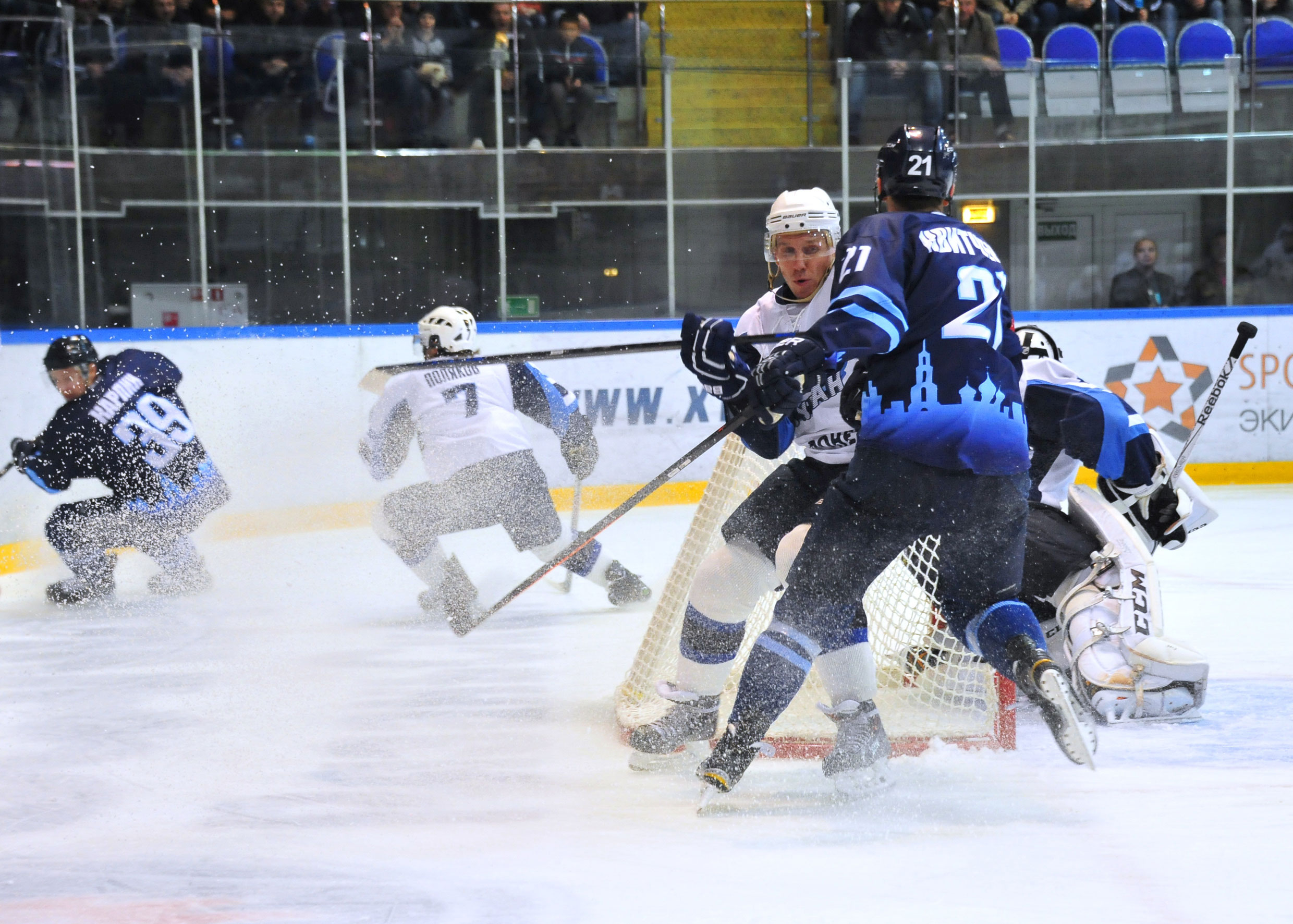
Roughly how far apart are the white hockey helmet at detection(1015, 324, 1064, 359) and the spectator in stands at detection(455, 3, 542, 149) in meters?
4.11

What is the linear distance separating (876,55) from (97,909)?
6292 mm

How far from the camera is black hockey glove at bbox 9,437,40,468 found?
14.8 feet

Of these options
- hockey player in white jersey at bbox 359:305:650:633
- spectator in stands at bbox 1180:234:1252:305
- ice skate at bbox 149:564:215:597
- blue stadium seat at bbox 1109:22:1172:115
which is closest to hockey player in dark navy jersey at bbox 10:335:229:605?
ice skate at bbox 149:564:215:597

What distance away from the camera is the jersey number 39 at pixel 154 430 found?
14.6ft

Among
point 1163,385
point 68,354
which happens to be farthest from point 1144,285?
point 68,354

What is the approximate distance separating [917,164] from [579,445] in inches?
88.3

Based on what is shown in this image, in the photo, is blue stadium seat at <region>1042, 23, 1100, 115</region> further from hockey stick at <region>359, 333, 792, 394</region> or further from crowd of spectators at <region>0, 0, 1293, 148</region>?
hockey stick at <region>359, 333, 792, 394</region>

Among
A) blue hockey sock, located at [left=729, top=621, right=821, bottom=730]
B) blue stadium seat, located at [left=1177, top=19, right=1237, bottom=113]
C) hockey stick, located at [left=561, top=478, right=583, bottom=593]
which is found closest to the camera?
blue hockey sock, located at [left=729, top=621, right=821, bottom=730]

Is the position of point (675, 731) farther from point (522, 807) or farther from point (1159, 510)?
point (1159, 510)

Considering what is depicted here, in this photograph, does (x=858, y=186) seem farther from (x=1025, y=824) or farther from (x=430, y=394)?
(x=1025, y=824)

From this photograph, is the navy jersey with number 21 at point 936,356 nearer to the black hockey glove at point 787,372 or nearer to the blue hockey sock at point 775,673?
the black hockey glove at point 787,372

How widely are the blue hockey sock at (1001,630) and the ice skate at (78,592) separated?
3.10 metres

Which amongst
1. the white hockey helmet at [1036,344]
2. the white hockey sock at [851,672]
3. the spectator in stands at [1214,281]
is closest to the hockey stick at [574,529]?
the white hockey helmet at [1036,344]

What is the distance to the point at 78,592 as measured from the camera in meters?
4.29
